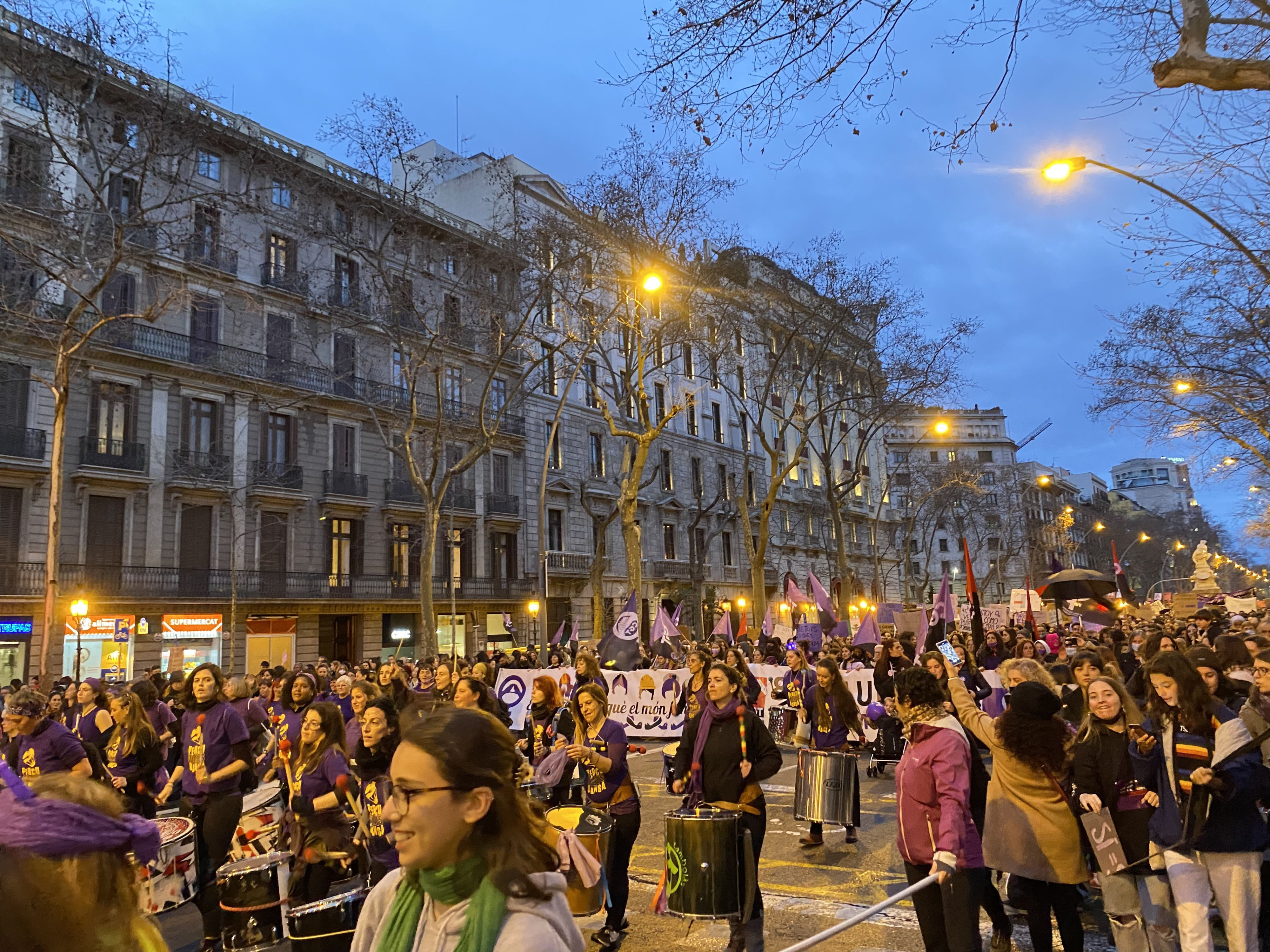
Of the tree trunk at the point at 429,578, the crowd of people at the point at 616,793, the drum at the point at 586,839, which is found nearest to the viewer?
the crowd of people at the point at 616,793

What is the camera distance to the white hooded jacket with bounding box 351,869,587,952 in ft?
6.04

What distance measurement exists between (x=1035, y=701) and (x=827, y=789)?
3.71 metres

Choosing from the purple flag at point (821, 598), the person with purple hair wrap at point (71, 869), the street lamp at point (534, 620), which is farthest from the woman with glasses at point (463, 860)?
the street lamp at point (534, 620)

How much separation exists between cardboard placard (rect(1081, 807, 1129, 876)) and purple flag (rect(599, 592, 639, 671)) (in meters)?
13.1

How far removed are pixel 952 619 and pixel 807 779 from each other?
10791 mm

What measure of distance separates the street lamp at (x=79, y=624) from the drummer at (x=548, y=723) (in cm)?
→ 1751

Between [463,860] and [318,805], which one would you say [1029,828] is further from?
[318,805]

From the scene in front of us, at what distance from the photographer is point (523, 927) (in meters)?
1.85

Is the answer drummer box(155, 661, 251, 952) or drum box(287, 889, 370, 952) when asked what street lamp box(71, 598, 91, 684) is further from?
drum box(287, 889, 370, 952)

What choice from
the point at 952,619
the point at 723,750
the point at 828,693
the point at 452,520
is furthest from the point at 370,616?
the point at 723,750

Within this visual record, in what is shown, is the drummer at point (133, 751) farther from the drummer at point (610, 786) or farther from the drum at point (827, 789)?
the drum at point (827, 789)

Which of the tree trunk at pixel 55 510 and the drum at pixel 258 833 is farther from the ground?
the tree trunk at pixel 55 510

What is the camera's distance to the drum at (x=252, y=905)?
5.21m

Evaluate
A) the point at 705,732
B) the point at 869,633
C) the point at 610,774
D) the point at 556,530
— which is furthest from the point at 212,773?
the point at 556,530
